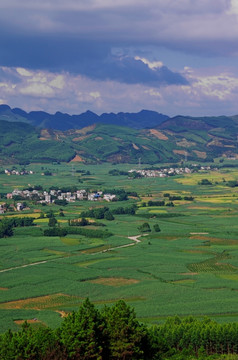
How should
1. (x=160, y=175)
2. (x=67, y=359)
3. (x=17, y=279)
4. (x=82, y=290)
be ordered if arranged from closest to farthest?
1. (x=67, y=359)
2. (x=82, y=290)
3. (x=17, y=279)
4. (x=160, y=175)

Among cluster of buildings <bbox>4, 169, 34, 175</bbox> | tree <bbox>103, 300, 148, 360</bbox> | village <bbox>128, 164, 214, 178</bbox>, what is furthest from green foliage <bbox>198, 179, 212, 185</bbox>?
tree <bbox>103, 300, 148, 360</bbox>

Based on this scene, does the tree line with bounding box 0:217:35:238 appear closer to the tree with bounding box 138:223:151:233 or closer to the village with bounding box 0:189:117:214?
the tree with bounding box 138:223:151:233

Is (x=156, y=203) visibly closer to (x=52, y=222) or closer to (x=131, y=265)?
(x=52, y=222)

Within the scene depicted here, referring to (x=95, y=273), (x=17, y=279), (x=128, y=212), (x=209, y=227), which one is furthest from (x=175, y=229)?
(x=17, y=279)

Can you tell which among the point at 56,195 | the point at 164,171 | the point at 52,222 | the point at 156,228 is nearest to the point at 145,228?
the point at 156,228

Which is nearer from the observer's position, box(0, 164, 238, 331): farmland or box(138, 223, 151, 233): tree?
box(0, 164, 238, 331): farmland

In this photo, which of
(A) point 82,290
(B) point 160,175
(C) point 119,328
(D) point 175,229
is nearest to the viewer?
(C) point 119,328

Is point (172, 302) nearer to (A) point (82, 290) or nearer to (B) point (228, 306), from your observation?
(B) point (228, 306)
